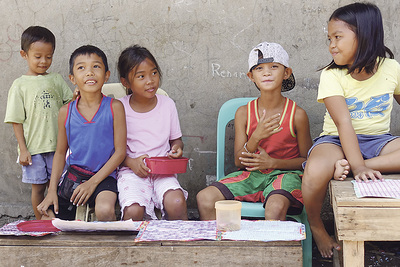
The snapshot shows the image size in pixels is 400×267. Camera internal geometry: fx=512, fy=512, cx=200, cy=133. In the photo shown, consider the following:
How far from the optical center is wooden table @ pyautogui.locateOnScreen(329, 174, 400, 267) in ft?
6.95

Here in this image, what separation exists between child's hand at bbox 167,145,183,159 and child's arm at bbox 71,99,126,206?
287 millimetres

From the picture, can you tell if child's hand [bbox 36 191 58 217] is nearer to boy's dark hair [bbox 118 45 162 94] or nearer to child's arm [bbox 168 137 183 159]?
→ child's arm [bbox 168 137 183 159]

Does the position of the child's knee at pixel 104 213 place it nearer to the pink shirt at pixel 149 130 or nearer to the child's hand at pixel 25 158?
the pink shirt at pixel 149 130

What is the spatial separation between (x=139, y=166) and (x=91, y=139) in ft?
1.13

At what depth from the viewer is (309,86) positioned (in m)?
3.69

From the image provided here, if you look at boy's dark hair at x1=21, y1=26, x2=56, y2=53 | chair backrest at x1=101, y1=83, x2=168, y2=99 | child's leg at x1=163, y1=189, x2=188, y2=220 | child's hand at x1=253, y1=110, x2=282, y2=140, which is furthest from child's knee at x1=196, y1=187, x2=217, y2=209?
boy's dark hair at x1=21, y1=26, x2=56, y2=53

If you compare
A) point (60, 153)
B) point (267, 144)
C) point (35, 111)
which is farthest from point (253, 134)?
point (35, 111)

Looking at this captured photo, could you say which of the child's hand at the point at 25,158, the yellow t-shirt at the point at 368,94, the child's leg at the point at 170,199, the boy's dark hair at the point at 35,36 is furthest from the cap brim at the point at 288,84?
the child's hand at the point at 25,158

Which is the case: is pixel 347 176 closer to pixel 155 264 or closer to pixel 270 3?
pixel 155 264

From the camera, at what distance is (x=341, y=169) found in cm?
258

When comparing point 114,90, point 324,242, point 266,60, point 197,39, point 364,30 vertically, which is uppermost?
point 197,39

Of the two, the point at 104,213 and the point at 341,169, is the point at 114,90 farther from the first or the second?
the point at 341,169

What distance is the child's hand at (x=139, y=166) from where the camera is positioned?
3107 mm

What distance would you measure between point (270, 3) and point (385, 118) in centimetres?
123
